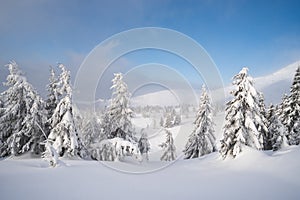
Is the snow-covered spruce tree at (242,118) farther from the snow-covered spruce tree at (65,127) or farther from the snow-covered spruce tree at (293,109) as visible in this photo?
the snow-covered spruce tree at (293,109)

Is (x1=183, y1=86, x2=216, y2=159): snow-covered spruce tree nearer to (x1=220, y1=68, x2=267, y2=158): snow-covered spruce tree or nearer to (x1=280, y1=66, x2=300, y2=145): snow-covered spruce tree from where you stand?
(x1=280, y1=66, x2=300, y2=145): snow-covered spruce tree

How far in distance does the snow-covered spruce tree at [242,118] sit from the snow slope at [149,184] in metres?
4.60

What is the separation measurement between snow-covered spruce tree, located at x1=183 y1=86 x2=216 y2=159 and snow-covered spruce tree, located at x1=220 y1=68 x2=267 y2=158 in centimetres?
1289

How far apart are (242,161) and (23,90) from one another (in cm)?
2160

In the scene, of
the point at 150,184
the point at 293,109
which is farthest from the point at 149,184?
the point at 293,109

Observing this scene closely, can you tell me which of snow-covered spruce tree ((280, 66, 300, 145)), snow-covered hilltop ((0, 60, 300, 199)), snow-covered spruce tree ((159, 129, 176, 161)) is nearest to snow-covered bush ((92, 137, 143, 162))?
snow-covered hilltop ((0, 60, 300, 199))

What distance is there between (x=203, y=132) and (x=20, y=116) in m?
23.8

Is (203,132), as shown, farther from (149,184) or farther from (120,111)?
(149,184)

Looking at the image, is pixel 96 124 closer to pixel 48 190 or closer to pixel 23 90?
pixel 23 90

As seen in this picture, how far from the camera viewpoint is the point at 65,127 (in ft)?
61.6

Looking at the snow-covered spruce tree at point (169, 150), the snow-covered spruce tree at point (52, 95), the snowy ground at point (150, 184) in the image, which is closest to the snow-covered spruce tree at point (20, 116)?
the snow-covered spruce tree at point (52, 95)

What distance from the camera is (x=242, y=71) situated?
671 inches

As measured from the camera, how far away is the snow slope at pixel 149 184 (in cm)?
784

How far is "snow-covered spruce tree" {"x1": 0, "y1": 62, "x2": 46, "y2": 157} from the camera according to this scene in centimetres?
2131
